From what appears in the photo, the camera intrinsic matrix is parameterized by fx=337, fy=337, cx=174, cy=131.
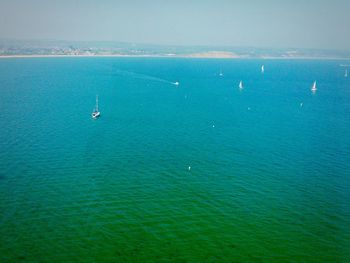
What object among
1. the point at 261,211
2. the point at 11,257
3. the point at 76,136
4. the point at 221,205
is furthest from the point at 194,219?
the point at 76,136

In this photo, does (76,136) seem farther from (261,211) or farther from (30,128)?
(261,211)

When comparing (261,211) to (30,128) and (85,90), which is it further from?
(85,90)

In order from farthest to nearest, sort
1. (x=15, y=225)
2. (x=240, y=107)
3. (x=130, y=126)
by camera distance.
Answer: (x=240, y=107) < (x=130, y=126) < (x=15, y=225)

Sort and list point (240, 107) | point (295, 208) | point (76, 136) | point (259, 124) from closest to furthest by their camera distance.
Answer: point (295, 208) < point (76, 136) < point (259, 124) < point (240, 107)

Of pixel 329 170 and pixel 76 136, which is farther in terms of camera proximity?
pixel 76 136

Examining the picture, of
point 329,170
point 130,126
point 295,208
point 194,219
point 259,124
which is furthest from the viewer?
point 259,124

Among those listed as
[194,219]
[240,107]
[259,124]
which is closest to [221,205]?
Answer: [194,219]
